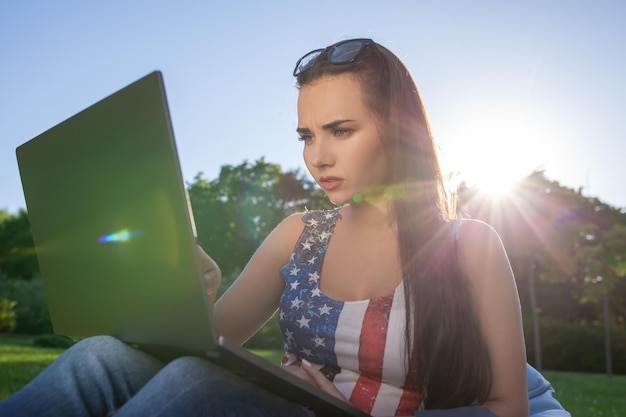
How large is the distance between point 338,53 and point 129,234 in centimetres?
107

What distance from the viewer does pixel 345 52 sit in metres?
2.06

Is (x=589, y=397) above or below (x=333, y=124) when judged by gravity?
below

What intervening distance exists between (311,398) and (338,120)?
919 millimetres

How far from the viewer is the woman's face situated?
191cm

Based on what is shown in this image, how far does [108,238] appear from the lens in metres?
1.43

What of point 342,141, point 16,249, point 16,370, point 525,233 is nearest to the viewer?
point 342,141

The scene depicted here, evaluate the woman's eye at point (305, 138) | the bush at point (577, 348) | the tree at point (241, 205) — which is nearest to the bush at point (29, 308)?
the tree at point (241, 205)

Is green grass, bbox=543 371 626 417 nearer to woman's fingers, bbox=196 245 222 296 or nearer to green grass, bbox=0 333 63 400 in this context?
woman's fingers, bbox=196 245 222 296

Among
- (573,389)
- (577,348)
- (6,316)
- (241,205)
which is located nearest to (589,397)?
(573,389)

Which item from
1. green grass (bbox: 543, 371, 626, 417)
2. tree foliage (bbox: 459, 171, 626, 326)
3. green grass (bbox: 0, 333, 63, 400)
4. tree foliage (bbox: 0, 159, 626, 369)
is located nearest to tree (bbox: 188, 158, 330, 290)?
tree foliage (bbox: 0, 159, 626, 369)

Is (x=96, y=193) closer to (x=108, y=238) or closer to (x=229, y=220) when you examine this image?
(x=108, y=238)

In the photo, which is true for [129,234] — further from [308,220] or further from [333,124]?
[308,220]

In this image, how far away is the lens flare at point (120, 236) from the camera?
134cm

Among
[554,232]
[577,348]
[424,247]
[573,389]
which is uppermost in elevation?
[424,247]
